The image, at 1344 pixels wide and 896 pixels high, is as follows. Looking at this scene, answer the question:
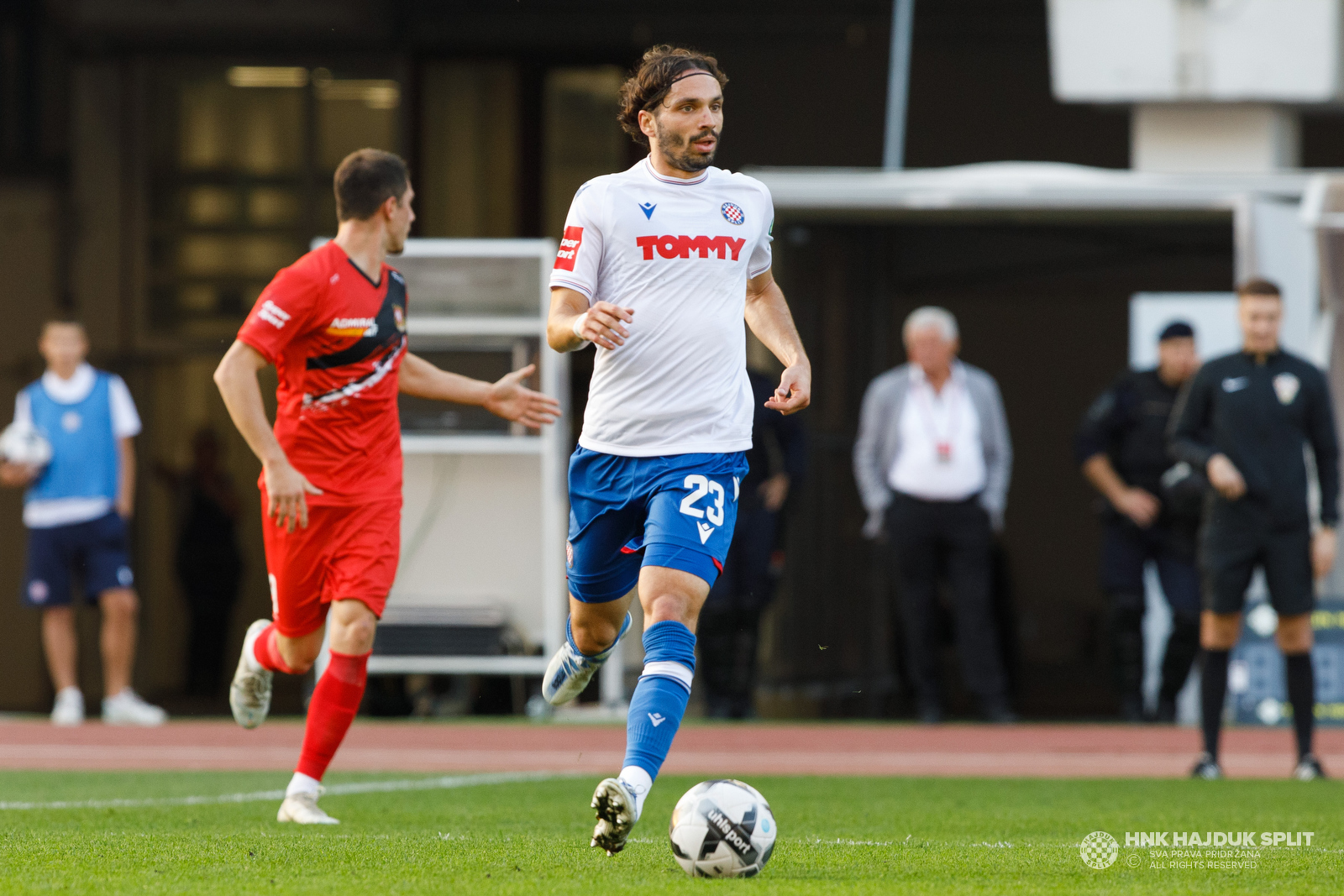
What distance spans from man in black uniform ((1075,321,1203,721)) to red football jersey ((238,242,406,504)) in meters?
6.22

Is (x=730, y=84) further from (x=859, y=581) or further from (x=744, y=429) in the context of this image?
(x=744, y=429)

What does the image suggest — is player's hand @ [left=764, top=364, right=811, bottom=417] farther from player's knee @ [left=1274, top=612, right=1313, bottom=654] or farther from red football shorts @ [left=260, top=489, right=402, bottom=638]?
player's knee @ [left=1274, top=612, right=1313, bottom=654]

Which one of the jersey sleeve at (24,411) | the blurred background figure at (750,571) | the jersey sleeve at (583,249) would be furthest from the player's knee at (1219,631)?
the jersey sleeve at (24,411)

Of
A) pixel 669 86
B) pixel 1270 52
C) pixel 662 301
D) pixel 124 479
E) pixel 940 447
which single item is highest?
pixel 1270 52

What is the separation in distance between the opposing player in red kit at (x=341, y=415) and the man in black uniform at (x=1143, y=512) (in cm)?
604

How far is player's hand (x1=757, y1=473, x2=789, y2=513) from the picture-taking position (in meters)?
11.9

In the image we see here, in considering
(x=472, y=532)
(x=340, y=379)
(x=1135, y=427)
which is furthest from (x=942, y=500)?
(x=340, y=379)

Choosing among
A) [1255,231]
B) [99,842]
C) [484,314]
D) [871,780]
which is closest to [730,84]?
[484,314]

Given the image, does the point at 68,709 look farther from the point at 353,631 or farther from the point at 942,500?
the point at 353,631

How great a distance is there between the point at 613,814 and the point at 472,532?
791 centimetres

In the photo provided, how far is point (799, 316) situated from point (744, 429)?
730 cm

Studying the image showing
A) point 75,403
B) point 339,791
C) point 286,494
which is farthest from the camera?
point 75,403

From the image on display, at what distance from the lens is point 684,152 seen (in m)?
5.80

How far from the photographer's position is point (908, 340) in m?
12.1
